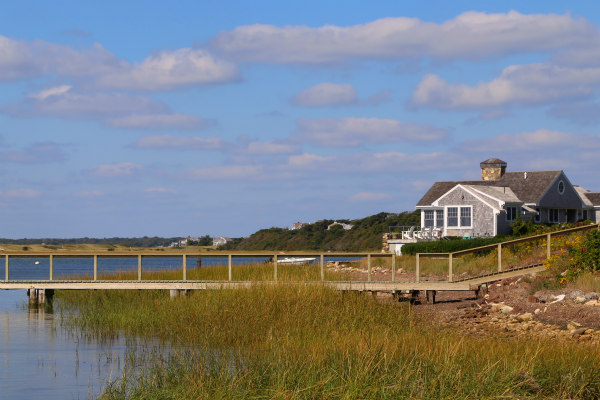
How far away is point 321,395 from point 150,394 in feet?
7.77

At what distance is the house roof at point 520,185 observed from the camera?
57.4 metres

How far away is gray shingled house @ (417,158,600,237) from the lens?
53344mm

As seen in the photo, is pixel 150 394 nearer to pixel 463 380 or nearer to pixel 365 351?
pixel 365 351

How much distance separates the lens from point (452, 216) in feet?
181

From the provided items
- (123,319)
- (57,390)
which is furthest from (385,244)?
(57,390)

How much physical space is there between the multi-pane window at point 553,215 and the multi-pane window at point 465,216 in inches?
355

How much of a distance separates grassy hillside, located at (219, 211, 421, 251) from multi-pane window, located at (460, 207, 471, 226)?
31.0 meters

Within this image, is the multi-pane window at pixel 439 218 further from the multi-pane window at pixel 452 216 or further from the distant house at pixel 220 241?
the distant house at pixel 220 241

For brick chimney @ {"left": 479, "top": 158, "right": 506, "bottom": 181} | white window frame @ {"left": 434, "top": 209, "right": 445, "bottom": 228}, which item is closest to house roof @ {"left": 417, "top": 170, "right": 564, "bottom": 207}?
brick chimney @ {"left": 479, "top": 158, "right": 506, "bottom": 181}

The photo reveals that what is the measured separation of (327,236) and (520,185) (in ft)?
132

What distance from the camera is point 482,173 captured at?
63.7 metres

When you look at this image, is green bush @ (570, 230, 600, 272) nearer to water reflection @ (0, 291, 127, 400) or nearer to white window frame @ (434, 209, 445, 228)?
water reflection @ (0, 291, 127, 400)

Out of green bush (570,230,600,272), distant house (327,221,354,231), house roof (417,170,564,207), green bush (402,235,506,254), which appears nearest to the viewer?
green bush (570,230,600,272)

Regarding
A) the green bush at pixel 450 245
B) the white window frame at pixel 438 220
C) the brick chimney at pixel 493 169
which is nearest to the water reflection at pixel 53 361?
the green bush at pixel 450 245
